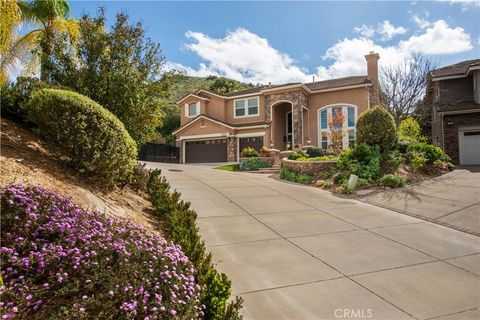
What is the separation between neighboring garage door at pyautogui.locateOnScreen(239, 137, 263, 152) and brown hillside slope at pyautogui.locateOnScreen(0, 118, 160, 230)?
19.0m

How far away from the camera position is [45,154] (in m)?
6.10

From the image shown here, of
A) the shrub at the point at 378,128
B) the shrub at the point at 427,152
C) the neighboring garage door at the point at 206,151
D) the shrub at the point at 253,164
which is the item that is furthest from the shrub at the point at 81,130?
the neighboring garage door at the point at 206,151

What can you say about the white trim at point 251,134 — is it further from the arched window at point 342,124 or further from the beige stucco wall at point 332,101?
the arched window at point 342,124

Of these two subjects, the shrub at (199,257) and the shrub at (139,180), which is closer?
the shrub at (199,257)

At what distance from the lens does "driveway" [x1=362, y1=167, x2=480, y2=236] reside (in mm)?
7434

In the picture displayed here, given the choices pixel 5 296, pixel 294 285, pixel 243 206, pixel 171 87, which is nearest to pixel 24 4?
pixel 171 87

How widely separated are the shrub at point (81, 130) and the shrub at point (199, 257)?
1366mm

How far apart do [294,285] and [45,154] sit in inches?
220

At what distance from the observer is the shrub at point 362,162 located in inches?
469

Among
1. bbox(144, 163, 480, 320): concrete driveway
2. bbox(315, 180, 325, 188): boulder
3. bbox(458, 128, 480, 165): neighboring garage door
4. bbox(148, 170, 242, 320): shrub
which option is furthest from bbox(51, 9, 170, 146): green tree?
bbox(458, 128, 480, 165): neighboring garage door

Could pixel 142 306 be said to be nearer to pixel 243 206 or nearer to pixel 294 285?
pixel 294 285

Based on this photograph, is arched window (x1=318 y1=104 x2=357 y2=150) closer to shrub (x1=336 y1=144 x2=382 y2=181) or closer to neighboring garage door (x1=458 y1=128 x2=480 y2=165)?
neighboring garage door (x1=458 y1=128 x2=480 y2=165)

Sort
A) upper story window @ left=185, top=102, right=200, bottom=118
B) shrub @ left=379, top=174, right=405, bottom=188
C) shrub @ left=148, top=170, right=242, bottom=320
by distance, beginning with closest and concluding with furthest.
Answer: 1. shrub @ left=148, top=170, right=242, bottom=320
2. shrub @ left=379, top=174, right=405, bottom=188
3. upper story window @ left=185, top=102, right=200, bottom=118

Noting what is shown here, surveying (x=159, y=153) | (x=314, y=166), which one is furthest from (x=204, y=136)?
(x=314, y=166)
